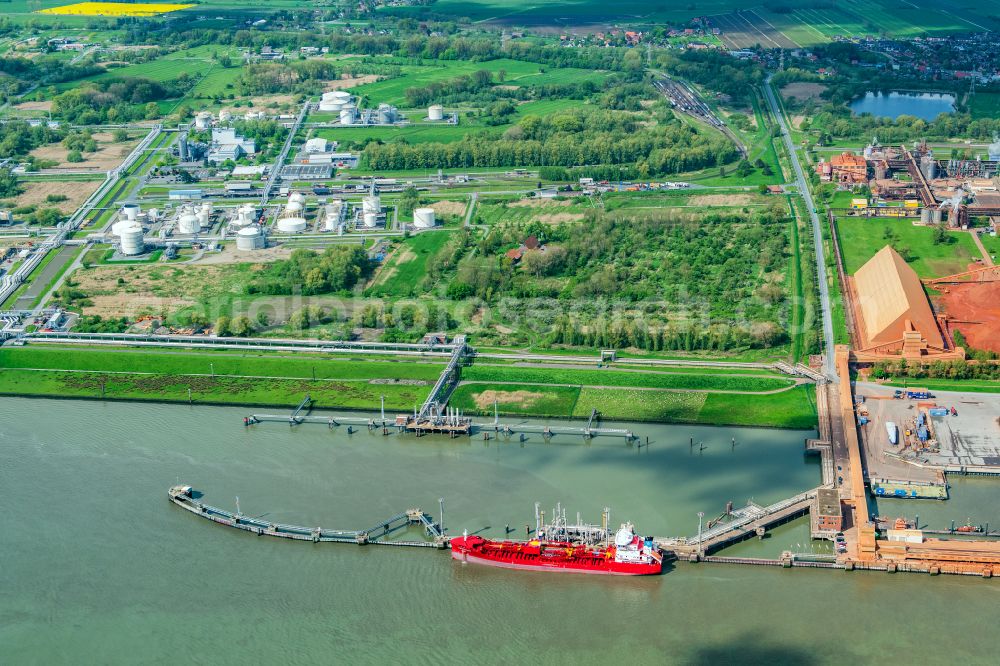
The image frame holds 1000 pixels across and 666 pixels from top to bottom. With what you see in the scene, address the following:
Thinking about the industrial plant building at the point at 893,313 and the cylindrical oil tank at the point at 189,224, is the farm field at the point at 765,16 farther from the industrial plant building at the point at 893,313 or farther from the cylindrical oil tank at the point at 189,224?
the cylindrical oil tank at the point at 189,224

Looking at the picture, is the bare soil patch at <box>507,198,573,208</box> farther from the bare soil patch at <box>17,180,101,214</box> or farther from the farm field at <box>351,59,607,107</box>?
the farm field at <box>351,59,607,107</box>

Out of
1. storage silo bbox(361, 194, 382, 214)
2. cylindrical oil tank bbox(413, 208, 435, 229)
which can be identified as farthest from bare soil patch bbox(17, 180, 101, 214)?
cylindrical oil tank bbox(413, 208, 435, 229)

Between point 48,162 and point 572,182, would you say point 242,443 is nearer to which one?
point 572,182

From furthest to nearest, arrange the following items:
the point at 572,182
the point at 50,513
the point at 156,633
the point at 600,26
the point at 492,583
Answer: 1. the point at 600,26
2. the point at 572,182
3. the point at 50,513
4. the point at 492,583
5. the point at 156,633

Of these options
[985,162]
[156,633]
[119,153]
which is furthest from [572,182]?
[156,633]

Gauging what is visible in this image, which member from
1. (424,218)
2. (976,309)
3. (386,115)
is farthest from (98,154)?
(976,309)

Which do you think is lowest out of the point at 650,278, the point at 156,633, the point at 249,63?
the point at 156,633

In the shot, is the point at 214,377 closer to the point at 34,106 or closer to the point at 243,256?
the point at 243,256

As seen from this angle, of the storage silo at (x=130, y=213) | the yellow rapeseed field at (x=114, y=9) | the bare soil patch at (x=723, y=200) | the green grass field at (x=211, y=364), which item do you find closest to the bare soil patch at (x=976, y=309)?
the bare soil patch at (x=723, y=200)
